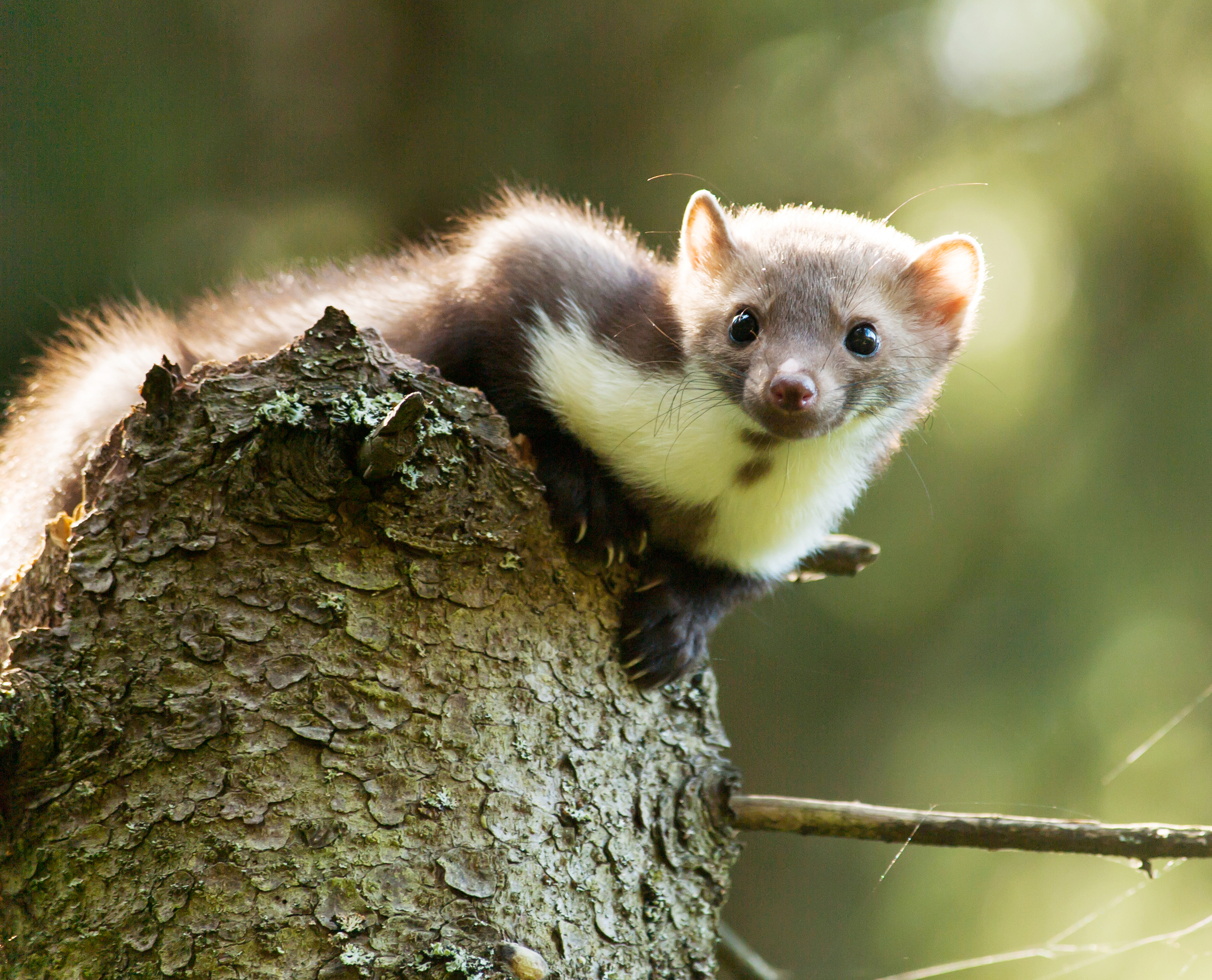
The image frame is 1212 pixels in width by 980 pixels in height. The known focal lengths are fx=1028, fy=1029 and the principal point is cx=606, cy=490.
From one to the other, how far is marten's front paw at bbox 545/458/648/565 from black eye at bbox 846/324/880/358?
875mm

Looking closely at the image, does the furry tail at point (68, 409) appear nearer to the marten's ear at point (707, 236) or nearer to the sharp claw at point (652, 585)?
the sharp claw at point (652, 585)

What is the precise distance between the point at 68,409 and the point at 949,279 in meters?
3.12

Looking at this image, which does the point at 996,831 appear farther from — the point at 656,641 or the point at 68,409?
the point at 68,409

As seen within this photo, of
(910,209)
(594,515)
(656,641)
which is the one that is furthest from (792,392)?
(910,209)

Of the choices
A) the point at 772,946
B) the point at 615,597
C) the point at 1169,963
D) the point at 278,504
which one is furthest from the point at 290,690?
the point at 772,946

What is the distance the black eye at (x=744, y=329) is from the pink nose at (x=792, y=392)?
0.33 meters

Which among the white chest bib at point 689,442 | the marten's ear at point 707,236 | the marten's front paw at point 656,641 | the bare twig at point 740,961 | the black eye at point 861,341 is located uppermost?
the marten's ear at point 707,236

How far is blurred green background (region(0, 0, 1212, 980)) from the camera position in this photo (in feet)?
15.3

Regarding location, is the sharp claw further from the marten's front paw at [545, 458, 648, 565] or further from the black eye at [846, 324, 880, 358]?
the black eye at [846, 324, 880, 358]

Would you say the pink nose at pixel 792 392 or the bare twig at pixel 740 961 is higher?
the pink nose at pixel 792 392

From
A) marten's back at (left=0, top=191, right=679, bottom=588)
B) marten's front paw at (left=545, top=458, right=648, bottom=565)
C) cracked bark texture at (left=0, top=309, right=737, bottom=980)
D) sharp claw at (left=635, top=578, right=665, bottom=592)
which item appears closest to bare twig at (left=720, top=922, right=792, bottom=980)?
cracked bark texture at (left=0, top=309, right=737, bottom=980)

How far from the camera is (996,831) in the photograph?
260 cm

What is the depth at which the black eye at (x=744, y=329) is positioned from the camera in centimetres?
321

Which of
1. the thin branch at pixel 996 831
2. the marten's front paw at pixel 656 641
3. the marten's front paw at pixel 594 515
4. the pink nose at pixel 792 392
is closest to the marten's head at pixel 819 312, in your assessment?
the pink nose at pixel 792 392
